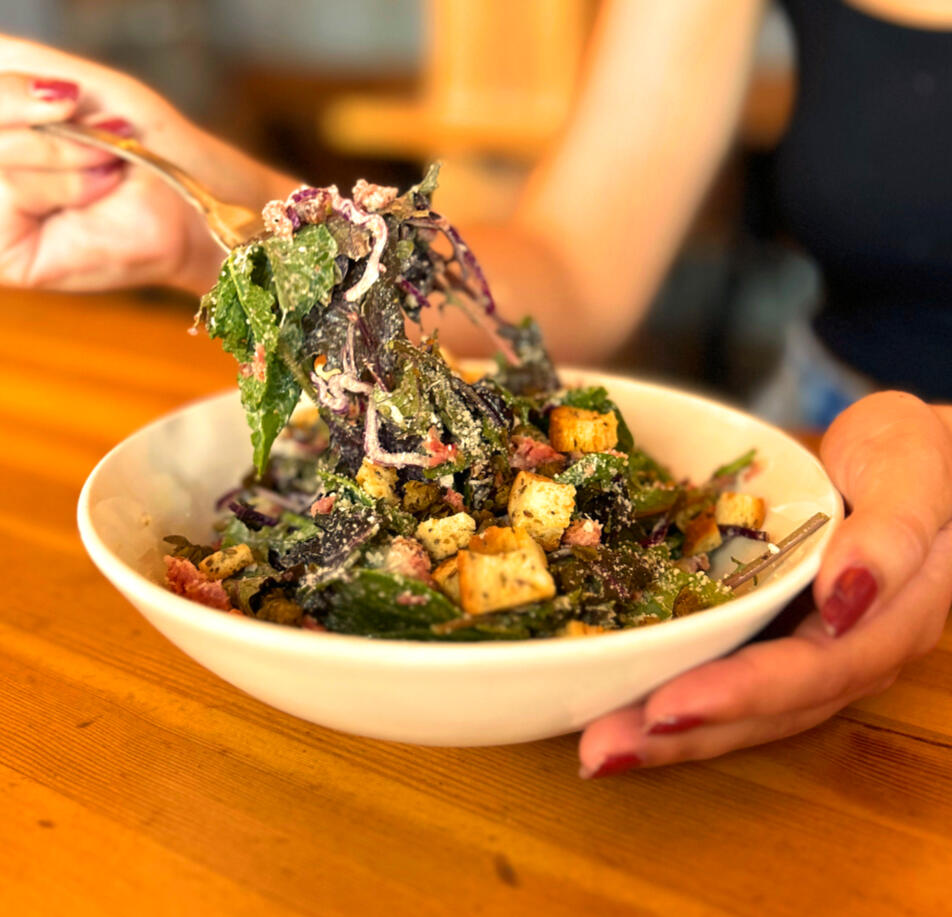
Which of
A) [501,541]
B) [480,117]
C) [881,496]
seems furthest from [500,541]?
[480,117]

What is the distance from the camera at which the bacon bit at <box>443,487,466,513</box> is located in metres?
0.97

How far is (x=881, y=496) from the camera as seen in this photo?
86 centimetres

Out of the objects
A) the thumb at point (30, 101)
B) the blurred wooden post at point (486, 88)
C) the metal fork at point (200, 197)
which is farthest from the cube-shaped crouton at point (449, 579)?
the blurred wooden post at point (486, 88)

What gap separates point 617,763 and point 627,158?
5.13 feet

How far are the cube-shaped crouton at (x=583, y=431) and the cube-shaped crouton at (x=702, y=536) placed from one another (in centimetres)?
13

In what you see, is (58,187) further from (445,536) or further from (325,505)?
(445,536)

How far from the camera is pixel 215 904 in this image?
27.3 inches

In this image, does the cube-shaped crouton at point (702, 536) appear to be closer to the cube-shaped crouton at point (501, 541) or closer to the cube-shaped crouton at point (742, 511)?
the cube-shaped crouton at point (742, 511)

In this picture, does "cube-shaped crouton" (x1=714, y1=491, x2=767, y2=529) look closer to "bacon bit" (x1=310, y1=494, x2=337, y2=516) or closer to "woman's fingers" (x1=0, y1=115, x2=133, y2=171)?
"bacon bit" (x1=310, y1=494, x2=337, y2=516)

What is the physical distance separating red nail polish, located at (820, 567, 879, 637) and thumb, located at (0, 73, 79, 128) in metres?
1.12

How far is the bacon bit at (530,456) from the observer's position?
3.43 ft

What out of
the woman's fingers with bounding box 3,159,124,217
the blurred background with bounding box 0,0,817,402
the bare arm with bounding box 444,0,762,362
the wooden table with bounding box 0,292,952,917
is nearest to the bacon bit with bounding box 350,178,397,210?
the wooden table with bounding box 0,292,952,917

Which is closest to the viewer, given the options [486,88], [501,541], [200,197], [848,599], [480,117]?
[848,599]

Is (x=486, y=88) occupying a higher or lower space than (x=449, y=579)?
lower
